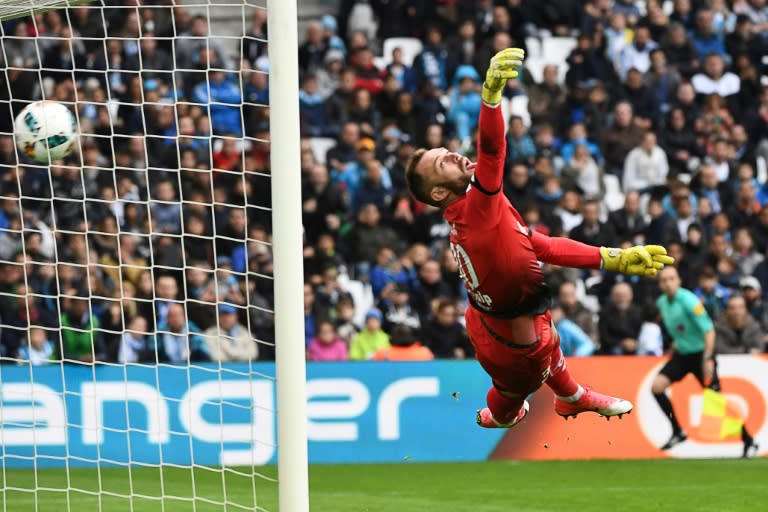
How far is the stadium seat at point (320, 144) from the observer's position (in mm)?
15219

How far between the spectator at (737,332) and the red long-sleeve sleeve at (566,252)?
7.32 meters

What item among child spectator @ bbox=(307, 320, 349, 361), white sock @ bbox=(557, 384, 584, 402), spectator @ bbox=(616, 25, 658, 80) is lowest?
child spectator @ bbox=(307, 320, 349, 361)

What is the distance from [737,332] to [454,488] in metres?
4.20

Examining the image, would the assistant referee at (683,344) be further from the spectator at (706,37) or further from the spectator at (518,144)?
the spectator at (706,37)

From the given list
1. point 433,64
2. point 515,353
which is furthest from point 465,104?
point 515,353

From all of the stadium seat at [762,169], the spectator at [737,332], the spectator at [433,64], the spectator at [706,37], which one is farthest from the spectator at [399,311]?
the spectator at [706,37]

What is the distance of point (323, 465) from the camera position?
12242 mm

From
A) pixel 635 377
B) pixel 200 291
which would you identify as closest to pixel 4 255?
pixel 200 291

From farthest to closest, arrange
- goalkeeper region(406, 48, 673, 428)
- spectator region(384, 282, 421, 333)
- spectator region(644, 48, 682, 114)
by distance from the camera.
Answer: spectator region(644, 48, 682, 114)
spectator region(384, 282, 421, 333)
goalkeeper region(406, 48, 673, 428)

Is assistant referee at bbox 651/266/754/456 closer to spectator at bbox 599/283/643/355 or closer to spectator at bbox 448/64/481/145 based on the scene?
spectator at bbox 599/283/643/355

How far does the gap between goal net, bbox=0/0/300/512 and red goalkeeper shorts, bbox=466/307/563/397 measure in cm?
361

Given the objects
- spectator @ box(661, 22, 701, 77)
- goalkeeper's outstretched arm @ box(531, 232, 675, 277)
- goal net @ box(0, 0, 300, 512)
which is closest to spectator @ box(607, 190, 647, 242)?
spectator @ box(661, 22, 701, 77)

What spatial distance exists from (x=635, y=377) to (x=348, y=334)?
2.81 m

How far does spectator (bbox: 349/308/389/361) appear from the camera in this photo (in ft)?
42.8
